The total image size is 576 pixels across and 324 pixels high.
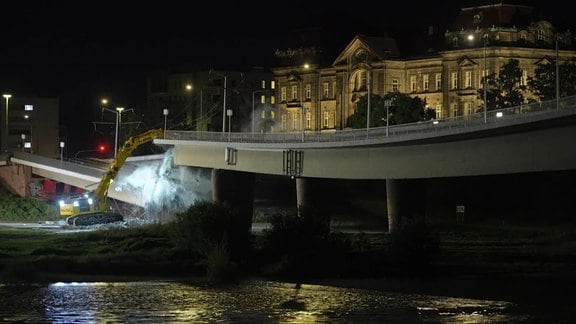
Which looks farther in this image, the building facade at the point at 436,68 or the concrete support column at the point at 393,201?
the building facade at the point at 436,68

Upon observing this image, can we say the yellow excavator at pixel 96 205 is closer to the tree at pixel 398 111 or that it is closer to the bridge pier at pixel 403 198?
the bridge pier at pixel 403 198

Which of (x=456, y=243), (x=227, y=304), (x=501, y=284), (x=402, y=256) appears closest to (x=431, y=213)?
(x=456, y=243)

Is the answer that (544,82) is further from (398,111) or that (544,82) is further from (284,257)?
(284,257)

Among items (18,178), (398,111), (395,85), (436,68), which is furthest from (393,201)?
(395,85)

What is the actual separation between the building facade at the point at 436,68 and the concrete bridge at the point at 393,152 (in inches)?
1773

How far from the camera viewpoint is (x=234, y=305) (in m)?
45.2

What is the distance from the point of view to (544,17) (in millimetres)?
144500

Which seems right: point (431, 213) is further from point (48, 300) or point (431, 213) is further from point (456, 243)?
point (48, 300)

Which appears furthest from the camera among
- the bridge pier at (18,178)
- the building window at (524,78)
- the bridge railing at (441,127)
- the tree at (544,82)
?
the building window at (524,78)

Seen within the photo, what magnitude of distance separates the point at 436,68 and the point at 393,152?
75244 mm

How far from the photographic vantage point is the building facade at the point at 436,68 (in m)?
140

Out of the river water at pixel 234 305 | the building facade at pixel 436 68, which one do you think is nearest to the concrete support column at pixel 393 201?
the river water at pixel 234 305

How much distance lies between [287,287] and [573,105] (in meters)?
19.8

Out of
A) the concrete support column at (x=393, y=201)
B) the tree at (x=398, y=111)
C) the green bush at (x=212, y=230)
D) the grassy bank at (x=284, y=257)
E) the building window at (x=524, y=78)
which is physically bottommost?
the grassy bank at (x=284, y=257)
